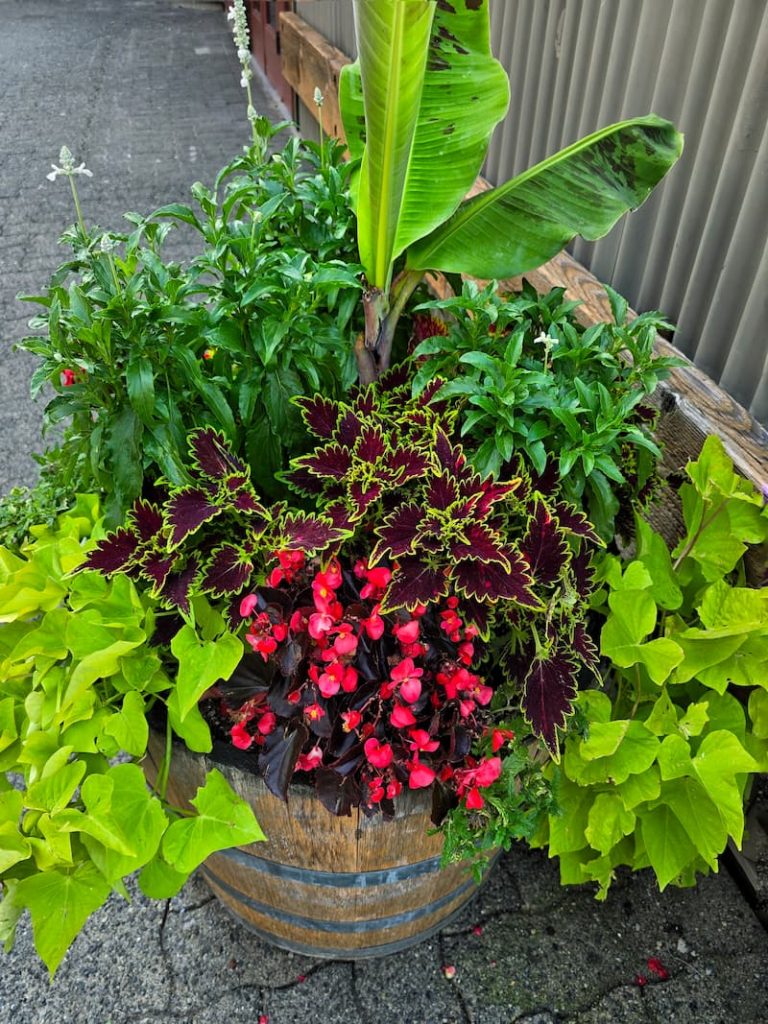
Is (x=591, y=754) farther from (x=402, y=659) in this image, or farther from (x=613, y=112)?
(x=613, y=112)

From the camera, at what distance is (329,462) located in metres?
1.54

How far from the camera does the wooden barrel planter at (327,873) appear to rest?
1482mm

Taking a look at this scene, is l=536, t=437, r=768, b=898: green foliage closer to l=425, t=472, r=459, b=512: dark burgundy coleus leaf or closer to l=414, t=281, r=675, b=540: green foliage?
l=414, t=281, r=675, b=540: green foliage

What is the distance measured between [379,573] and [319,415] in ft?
1.26

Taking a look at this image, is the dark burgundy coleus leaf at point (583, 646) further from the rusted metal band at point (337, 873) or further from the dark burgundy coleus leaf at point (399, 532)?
the rusted metal band at point (337, 873)

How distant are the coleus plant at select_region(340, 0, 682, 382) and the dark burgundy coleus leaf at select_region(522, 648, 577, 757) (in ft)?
2.67

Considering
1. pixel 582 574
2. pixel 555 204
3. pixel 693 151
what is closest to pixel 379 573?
pixel 582 574

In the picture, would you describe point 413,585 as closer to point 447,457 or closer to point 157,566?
point 447,457

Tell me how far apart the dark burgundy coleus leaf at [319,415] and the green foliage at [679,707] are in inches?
23.8

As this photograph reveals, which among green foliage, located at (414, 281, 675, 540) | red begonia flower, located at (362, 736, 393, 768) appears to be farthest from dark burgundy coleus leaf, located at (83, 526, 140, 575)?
green foliage, located at (414, 281, 675, 540)

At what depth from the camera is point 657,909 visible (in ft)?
7.03

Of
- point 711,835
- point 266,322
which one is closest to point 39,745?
point 266,322

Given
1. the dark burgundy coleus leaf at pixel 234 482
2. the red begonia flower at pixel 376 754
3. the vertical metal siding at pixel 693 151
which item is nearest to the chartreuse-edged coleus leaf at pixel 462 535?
the dark burgundy coleus leaf at pixel 234 482

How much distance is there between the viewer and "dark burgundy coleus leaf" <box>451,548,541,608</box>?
4.39 ft
